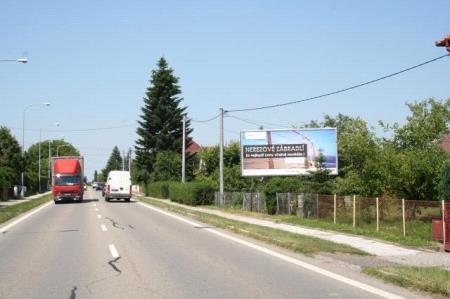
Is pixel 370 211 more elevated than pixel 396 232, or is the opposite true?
pixel 370 211

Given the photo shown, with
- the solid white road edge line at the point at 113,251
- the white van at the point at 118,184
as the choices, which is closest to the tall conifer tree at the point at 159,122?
the white van at the point at 118,184

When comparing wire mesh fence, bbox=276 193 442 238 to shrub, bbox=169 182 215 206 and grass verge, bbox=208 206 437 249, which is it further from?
shrub, bbox=169 182 215 206

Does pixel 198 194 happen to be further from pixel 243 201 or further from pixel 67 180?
pixel 67 180

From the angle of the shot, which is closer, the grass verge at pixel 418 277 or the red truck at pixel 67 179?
the grass verge at pixel 418 277

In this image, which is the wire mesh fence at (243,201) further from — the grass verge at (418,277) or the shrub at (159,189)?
the grass verge at (418,277)

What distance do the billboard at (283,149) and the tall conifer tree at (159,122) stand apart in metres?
35.0

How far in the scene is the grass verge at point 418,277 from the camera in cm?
866

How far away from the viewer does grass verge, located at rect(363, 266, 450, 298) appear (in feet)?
28.4

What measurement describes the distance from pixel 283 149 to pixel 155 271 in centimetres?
3028

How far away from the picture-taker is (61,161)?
4769 centimetres

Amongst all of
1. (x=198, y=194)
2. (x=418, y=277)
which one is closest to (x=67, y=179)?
(x=198, y=194)

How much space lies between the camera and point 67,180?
47062mm

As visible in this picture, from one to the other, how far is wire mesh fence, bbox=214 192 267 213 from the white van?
1277cm

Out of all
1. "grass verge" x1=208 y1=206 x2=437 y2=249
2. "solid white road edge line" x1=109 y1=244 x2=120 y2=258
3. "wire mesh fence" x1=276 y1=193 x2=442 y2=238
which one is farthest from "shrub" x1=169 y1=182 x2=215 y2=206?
"solid white road edge line" x1=109 y1=244 x2=120 y2=258
